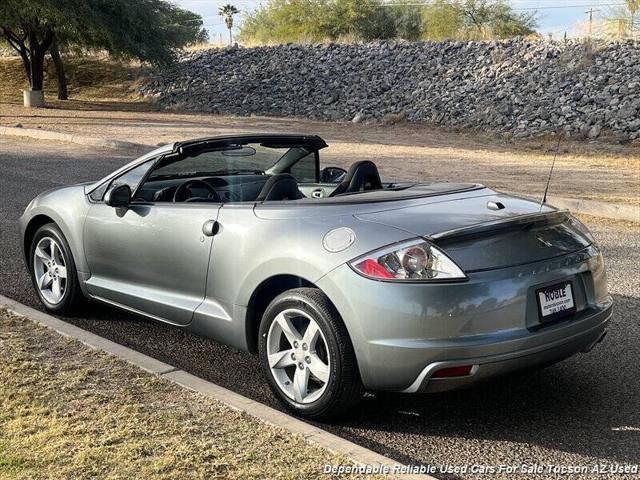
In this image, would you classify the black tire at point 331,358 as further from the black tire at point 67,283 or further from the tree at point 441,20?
the tree at point 441,20

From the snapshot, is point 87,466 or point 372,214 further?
point 372,214

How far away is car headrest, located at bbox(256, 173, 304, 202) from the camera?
15.8 feet

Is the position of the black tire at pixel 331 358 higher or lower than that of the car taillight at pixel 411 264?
lower

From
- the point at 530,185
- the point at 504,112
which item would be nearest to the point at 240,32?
the point at 504,112

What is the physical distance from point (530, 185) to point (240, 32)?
161 ft

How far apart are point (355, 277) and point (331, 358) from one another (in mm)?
447

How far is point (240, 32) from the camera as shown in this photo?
6016cm

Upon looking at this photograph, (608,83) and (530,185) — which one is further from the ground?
(608,83)

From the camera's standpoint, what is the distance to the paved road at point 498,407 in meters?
3.88

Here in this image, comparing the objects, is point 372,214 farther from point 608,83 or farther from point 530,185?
point 608,83

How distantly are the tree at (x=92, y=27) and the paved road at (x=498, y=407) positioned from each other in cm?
2613

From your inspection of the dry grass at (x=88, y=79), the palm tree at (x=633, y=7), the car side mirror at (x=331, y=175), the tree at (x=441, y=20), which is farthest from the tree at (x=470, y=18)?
the car side mirror at (x=331, y=175)

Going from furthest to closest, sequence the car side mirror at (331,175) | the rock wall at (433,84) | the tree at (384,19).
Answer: the tree at (384,19) → the rock wall at (433,84) → the car side mirror at (331,175)

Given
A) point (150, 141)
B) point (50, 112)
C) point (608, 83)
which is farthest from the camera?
point (50, 112)
